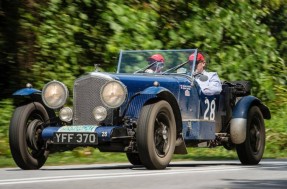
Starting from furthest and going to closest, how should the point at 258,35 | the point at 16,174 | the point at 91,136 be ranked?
the point at 258,35 < the point at 91,136 < the point at 16,174

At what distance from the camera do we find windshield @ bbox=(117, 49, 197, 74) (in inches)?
475

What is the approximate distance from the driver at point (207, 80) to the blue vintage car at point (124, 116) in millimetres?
86

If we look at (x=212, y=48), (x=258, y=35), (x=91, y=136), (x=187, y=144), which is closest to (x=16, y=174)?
(x=91, y=136)

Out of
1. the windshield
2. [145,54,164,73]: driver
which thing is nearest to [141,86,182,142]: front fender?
the windshield

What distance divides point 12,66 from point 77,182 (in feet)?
29.6

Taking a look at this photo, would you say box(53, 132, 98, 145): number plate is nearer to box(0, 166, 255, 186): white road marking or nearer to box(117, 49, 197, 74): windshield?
box(0, 166, 255, 186): white road marking

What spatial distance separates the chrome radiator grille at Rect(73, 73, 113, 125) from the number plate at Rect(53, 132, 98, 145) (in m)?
0.60

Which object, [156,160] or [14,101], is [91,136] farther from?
[14,101]

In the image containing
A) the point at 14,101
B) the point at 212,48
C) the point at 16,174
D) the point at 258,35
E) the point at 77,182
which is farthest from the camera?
the point at 258,35

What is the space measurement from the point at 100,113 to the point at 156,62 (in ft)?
6.63

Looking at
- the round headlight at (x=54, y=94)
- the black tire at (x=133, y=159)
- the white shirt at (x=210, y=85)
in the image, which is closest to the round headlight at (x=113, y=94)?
the round headlight at (x=54, y=94)

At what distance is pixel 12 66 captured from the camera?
54.8 feet

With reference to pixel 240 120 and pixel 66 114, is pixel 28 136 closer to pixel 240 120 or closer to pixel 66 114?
pixel 66 114

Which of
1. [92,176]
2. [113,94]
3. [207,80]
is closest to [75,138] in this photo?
[113,94]
